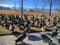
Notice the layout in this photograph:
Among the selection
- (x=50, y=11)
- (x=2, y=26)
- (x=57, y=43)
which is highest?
(x=50, y=11)

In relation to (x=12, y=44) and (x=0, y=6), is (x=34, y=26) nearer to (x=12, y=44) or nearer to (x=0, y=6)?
(x=12, y=44)

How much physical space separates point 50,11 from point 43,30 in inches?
273

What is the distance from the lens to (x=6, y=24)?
6.37 m

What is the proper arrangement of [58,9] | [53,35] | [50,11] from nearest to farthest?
1. [53,35]
2. [50,11]
3. [58,9]

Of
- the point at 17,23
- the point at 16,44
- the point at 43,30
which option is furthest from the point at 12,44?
the point at 17,23

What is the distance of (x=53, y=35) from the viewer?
16.1ft

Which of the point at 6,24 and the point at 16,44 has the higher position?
the point at 6,24

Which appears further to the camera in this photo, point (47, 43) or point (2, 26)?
point (2, 26)

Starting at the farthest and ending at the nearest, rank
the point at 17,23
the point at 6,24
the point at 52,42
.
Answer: the point at 17,23 → the point at 6,24 → the point at 52,42

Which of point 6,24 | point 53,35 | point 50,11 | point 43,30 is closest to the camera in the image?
point 53,35

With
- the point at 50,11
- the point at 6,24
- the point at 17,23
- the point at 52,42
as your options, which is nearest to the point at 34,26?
the point at 17,23

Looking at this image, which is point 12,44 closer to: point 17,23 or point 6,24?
point 6,24

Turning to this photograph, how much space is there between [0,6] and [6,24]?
8487 mm

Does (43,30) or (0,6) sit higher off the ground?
(0,6)
